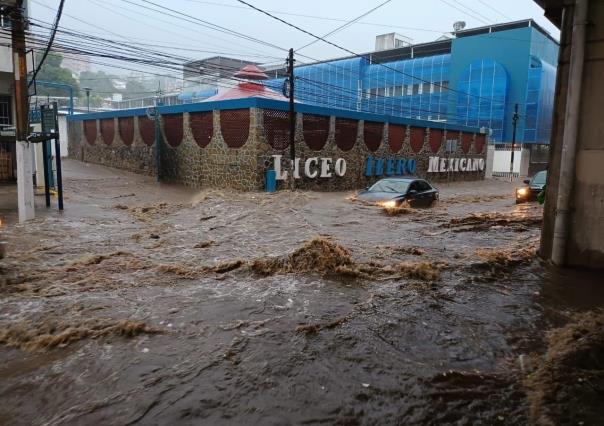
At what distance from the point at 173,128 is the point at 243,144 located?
232 inches

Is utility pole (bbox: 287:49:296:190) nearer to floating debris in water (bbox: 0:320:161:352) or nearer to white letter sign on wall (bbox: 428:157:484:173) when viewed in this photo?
white letter sign on wall (bbox: 428:157:484:173)

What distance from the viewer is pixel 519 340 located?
493cm

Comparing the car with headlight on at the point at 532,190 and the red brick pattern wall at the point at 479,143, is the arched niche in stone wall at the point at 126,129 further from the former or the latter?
the red brick pattern wall at the point at 479,143

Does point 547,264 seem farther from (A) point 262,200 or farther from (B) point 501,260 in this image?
(A) point 262,200

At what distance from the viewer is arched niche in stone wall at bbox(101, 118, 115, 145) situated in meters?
30.9

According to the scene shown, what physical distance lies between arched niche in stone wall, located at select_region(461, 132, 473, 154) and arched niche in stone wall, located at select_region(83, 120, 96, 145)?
27.0 metres

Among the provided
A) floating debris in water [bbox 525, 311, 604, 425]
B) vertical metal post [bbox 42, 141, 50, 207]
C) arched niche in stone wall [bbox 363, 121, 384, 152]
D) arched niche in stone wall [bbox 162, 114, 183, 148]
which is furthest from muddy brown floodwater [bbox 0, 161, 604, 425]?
arched niche in stone wall [bbox 363, 121, 384, 152]

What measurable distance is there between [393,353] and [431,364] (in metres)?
0.39

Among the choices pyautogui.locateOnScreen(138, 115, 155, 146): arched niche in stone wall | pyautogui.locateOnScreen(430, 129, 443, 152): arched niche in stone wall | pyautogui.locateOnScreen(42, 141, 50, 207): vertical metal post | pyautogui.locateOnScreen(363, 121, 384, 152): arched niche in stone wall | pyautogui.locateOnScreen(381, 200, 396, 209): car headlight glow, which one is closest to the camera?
pyautogui.locateOnScreen(381, 200, 396, 209): car headlight glow

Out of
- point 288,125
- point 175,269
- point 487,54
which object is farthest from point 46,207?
point 487,54

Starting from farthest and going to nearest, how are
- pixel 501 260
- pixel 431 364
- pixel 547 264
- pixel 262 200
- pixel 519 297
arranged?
pixel 262 200 < pixel 501 260 < pixel 547 264 < pixel 519 297 < pixel 431 364

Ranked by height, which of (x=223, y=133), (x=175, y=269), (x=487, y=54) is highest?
(x=487, y=54)

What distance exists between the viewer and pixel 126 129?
2947 centimetres

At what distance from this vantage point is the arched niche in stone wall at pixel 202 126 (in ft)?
74.6
